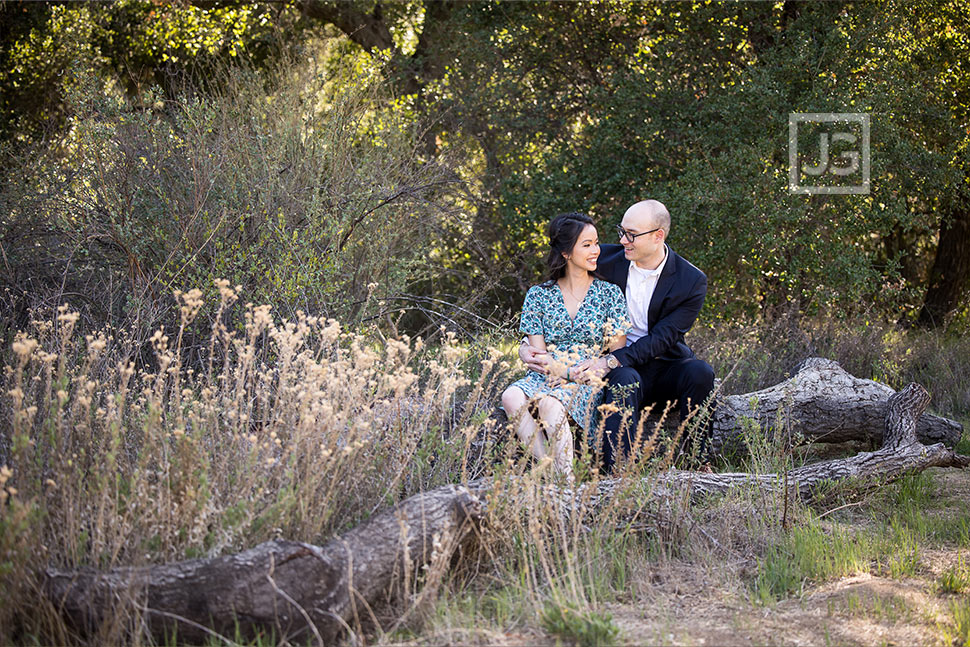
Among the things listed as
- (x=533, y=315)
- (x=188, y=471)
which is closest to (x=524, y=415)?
(x=533, y=315)

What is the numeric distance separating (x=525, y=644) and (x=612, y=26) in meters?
8.46

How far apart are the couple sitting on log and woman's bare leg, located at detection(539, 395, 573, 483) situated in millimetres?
153

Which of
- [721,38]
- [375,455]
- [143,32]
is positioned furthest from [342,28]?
[375,455]

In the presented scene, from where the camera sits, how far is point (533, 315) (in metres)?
5.09

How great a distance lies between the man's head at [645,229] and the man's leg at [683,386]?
653 millimetres

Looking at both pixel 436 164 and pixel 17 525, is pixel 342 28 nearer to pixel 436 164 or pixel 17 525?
pixel 436 164

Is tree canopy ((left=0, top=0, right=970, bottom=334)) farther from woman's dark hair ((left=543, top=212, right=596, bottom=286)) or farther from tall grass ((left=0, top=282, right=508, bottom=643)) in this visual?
tall grass ((left=0, top=282, right=508, bottom=643))

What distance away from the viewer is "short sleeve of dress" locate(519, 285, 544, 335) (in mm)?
5070

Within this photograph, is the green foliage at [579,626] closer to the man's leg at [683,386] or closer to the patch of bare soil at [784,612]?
the patch of bare soil at [784,612]

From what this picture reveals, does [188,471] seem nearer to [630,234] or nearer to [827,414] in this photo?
[630,234]

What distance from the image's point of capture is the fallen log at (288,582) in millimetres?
2703

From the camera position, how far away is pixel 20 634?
2.76 m

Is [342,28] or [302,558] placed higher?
[342,28]

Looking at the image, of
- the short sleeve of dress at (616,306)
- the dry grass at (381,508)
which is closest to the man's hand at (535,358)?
the short sleeve of dress at (616,306)
